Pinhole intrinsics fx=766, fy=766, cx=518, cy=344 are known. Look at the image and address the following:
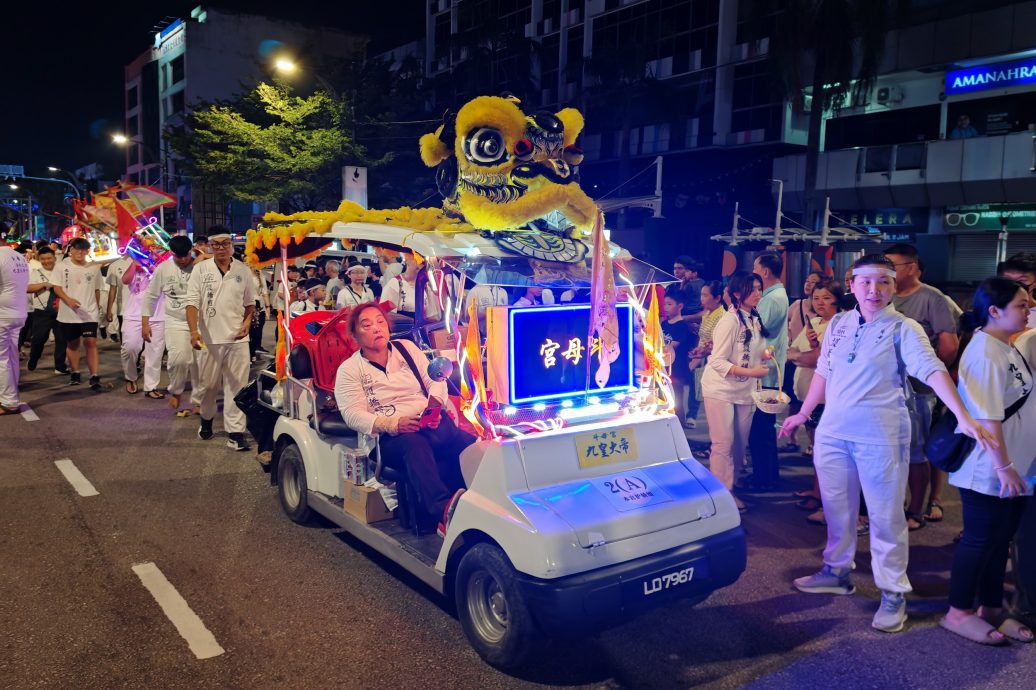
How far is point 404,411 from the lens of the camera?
15.8 feet

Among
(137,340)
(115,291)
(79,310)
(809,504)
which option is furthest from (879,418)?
(115,291)

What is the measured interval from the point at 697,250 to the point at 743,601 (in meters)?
31.0

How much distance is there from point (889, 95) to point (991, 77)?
11.2 feet

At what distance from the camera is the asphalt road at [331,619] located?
358 cm

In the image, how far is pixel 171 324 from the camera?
8.86m

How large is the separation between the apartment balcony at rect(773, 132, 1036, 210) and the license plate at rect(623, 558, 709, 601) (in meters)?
25.7

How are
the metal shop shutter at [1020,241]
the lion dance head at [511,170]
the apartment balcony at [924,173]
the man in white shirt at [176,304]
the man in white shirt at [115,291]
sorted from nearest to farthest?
the lion dance head at [511,170] → the man in white shirt at [176,304] → the man in white shirt at [115,291] → the apartment balcony at [924,173] → the metal shop shutter at [1020,241]

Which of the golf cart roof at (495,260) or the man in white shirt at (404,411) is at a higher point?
the golf cart roof at (495,260)

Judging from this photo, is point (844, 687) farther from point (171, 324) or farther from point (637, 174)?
point (637, 174)

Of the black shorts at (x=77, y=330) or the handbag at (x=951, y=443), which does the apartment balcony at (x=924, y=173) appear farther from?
the black shorts at (x=77, y=330)

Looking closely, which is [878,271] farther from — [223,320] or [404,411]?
[223,320]

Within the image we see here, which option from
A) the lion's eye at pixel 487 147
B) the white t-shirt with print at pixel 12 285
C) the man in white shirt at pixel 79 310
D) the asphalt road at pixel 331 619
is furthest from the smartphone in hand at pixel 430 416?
the man in white shirt at pixel 79 310

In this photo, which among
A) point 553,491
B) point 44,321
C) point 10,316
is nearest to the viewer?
point 553,491

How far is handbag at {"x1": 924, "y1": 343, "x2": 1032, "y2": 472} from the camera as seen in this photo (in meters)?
3.85
